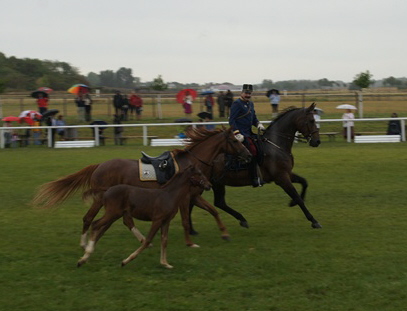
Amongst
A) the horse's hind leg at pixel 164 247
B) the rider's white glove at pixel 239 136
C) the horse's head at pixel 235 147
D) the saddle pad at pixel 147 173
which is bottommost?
the horse's hind leg at pixel 164 247

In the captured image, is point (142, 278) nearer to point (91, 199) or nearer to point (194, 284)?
point (194, 284)

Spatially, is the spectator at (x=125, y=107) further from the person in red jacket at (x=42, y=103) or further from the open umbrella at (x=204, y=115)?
the open umbrella at (x=204, y=115)

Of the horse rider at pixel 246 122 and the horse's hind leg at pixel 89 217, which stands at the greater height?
the horse rider at pixel 246 122

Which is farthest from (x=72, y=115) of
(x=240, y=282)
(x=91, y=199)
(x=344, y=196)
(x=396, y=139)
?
(x=240, y=282)

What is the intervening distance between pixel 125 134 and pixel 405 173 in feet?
48.2

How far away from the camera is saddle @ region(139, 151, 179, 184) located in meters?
8.03

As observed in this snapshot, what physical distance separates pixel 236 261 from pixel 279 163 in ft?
9.03

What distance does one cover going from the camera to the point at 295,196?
9.41 m

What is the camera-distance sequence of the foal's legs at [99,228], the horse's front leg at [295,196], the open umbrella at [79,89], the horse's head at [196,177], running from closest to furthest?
the foal's legs at [99,228] < the horse's head at [196,177] < the horse's front leg at [295,196] < the open umbrella at [79,89]

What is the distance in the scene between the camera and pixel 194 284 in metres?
6.40

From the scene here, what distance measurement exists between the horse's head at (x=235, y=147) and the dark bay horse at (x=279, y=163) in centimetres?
44

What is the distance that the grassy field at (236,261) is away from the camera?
233 inches

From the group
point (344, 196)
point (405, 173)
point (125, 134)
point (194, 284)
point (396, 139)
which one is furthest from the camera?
point (125, 134)

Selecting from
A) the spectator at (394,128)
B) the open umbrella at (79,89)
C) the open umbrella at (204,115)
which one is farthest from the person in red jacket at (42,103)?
the spectator at (394,128)
